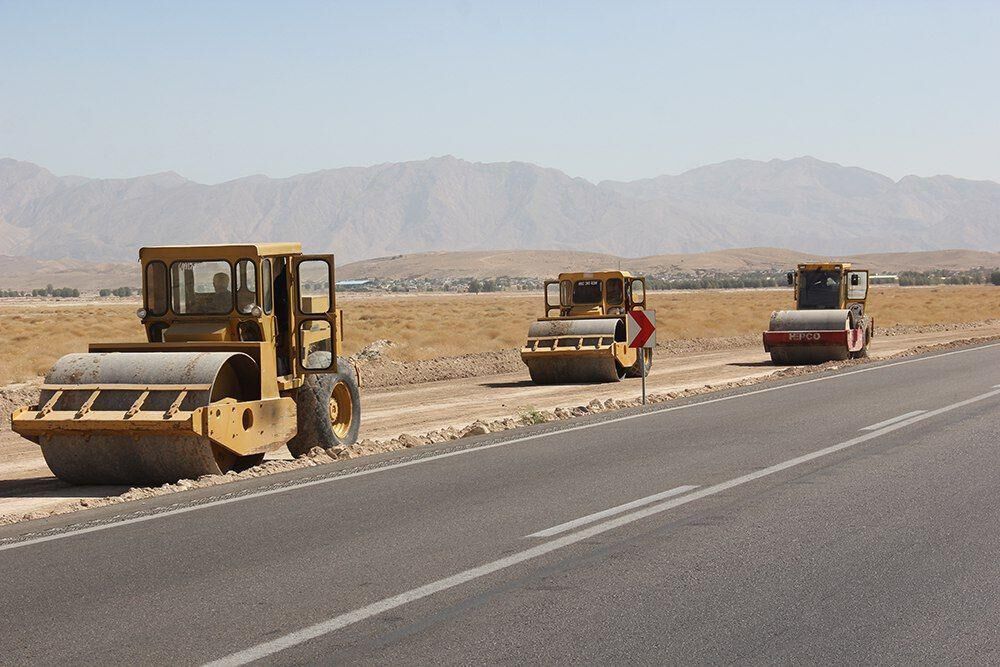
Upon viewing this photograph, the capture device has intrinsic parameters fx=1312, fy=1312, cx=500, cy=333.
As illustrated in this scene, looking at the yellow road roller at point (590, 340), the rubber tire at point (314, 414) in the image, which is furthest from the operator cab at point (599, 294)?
the rubber tire at point (314, 414)

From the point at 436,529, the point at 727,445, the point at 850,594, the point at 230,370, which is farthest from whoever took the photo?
the point at 727,445

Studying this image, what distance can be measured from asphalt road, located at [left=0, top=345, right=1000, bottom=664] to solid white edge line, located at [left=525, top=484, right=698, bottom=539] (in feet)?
0.18

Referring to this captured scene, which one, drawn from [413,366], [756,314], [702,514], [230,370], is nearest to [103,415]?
[230,370]

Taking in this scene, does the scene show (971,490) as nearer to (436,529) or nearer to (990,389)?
(436,529)

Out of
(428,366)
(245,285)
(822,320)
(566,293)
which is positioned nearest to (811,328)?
(822,320)

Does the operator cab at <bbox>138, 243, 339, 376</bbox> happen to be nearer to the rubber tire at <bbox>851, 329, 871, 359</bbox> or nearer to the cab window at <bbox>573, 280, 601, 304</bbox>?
the cab window at <bbox>573, 280, 601, 304</bbox>

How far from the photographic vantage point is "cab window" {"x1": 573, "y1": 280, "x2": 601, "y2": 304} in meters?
29.7

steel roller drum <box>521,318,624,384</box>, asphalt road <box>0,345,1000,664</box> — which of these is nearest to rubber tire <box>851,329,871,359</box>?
steel roller drum <box>521,318,624,384</box>

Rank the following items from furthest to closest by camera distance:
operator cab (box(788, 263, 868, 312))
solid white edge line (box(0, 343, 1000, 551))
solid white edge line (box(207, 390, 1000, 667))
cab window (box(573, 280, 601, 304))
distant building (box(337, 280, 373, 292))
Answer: distant building (box(337, 280, 373, 292)) < operator cab (box(788, 263, 868, 312)) < cab window (box(573, 280, 601, 304)) < solid white edge line (box(0, 343, 1000, 551)) < solid white edge line (box(207, 390, 1000, 667))

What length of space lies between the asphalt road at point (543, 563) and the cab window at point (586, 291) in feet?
49.4

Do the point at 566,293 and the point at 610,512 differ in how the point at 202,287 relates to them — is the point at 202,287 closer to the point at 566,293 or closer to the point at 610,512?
the point at 610,512

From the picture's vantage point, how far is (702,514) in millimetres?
10461

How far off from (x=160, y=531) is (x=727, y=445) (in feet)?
23.7

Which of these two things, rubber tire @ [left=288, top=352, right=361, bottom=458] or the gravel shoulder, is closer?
the gravel shoulder
